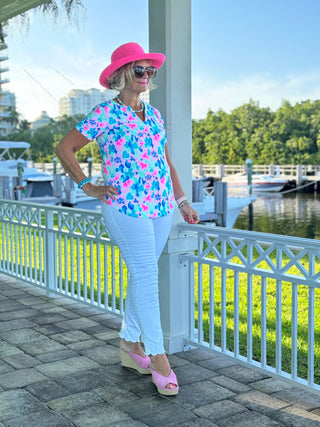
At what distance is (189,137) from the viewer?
11.2 ft

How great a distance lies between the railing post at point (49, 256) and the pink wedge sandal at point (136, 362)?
1.94 metres

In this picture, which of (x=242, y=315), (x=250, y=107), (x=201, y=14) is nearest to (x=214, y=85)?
(x=250, y=107)

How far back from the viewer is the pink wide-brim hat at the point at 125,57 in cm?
265

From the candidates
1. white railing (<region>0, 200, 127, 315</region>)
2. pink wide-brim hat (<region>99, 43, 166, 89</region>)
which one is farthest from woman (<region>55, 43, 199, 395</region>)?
white railing (<region>0, 200, 127, 315</region>)

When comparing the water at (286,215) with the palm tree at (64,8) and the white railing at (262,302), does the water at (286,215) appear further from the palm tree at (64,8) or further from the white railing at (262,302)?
the white railing at (262,302)

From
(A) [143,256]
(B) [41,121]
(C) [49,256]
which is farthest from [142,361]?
(B) [41,121]

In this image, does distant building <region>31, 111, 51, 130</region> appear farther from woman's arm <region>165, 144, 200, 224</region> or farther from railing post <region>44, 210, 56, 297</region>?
woman's arm <region>165, 144, 200, 224</region>

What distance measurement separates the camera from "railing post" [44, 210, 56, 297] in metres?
4.95

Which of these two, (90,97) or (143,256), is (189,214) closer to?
(143,256)

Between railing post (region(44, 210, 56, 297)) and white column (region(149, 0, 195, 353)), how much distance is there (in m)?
1.79

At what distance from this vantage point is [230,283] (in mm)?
6820

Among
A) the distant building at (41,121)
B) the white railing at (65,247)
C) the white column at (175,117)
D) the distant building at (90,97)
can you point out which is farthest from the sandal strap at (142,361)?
the distant building at (41,121)

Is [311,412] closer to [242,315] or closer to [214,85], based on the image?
[242,315]

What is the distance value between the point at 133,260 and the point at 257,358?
1.42 m
